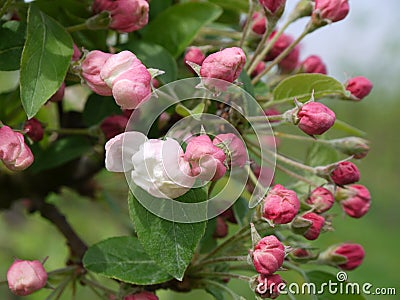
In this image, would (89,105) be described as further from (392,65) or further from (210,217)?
(392,65)

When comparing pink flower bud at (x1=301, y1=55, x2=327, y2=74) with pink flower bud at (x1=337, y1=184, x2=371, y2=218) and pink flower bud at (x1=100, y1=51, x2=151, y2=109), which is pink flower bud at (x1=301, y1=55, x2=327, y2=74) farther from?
pink flower bud at (x1=100, y1=51, x2=151, y2=109)

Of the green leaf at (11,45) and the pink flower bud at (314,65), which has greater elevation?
the green leaf at (11,45)

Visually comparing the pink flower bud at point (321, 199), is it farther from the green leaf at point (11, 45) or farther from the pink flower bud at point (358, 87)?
the green leaf at point (11, 45)

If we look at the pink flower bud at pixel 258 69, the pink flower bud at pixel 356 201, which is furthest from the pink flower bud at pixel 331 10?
the pink flower bud at pixel 356 201

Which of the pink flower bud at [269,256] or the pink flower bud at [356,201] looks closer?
the pink flower bud at [269,256]

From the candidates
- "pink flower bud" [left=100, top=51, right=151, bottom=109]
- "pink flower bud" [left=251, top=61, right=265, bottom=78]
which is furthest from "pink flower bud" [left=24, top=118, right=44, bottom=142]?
"pink flower bud" [left=251, top=61, right=265, bottom=78]

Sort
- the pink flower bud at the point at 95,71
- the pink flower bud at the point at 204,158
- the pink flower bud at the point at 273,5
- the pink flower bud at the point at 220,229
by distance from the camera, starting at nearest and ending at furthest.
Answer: the pink flower bud at the point at 204,158
the pink flower bud at the point at 95,71
the pink flower bud at the point at 273,5
the pink flower bud at the point at 220,229

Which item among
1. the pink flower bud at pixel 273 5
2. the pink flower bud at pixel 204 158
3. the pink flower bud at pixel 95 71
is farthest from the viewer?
the pink flower bud at pixel 273 5
